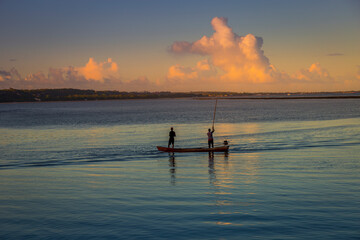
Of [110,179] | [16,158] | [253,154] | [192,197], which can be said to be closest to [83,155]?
[16,158]

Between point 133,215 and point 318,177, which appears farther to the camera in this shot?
point 318,177

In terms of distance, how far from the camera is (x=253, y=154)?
104ft

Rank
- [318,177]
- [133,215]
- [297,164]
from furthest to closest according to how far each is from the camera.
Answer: [297,164] < [318,177] < [133,215]

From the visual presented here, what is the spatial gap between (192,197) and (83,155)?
18.9m

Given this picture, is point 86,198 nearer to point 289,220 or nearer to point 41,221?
point 41,221

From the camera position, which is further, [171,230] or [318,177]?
[318,177]

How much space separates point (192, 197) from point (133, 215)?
3451mm

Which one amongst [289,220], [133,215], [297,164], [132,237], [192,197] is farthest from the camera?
[297,164]

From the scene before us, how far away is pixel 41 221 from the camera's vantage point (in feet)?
47.1

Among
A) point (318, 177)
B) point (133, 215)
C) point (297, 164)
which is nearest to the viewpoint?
point (133, 215)

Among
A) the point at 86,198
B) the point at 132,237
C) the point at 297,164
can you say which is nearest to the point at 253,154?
the point at 297,164

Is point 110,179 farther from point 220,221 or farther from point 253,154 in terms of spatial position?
point 253,154

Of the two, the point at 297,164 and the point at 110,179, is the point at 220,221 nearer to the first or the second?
the point at 110,179

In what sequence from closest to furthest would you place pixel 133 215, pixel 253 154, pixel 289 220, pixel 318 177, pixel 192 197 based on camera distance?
pixel 289 220 < pixel 133 215 < pixel 192 197 < pixel 318 177 < pixel 253 154
